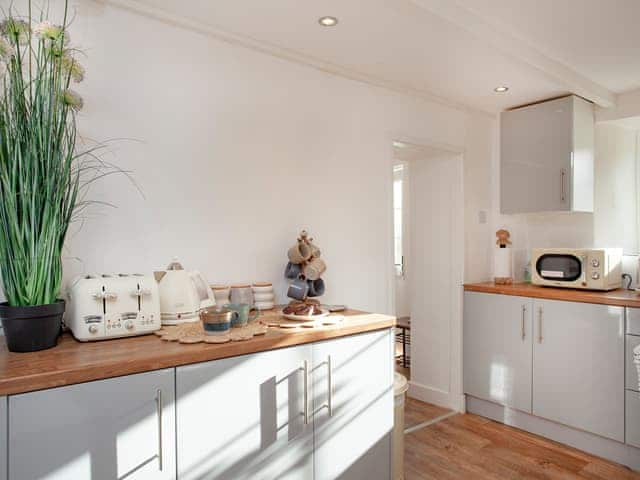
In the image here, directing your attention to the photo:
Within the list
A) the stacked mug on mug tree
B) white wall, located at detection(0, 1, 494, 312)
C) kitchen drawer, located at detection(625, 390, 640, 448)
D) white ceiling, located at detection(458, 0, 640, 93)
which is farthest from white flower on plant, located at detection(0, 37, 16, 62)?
kitchen drawer, located at detection(625, 390, 640, 448)

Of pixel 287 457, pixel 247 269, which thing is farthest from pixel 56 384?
pixel 247 269

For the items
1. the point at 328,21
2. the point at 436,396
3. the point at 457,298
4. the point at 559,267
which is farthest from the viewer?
the point at 436,396

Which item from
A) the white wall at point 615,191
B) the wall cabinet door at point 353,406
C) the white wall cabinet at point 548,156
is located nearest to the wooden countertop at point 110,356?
the wall cabinet door at point 353,406

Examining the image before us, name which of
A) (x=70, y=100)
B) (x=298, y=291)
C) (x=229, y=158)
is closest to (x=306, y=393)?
(x=298, y=291)

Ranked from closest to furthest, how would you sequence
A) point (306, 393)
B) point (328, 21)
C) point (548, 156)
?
1. point (306, 393)
2. point (328, 21)
3. point (548, 156)

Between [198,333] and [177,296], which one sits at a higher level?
[177,296]

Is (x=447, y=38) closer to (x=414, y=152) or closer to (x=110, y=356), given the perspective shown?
(x=414, y=152)

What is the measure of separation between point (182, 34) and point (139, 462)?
1752 millimetres

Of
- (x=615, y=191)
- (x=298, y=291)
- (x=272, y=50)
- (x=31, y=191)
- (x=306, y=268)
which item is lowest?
(x=298, y=291)

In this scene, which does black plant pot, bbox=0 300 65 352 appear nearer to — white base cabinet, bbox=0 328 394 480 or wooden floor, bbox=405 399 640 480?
white base cabinet, bbox=0 328 394 480

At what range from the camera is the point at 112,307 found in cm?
158

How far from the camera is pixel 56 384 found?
120 cm

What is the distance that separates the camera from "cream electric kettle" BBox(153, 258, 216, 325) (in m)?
1.79

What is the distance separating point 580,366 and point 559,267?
2.27ft
